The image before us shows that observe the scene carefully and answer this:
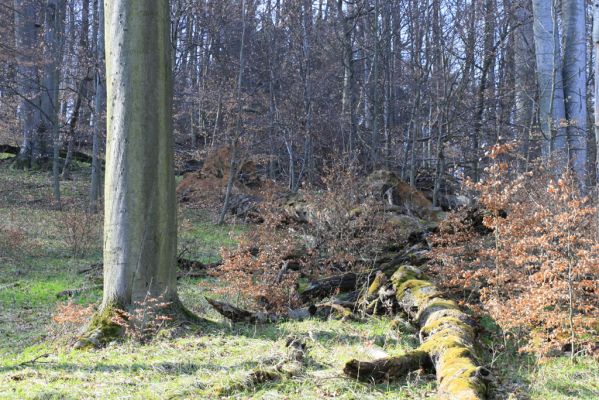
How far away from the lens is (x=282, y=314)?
7.21 metres

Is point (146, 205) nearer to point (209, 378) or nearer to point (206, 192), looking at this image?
point (209, 378)

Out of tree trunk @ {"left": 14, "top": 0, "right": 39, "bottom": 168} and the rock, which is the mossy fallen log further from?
tree trunk @ {"left": 14, "top": 0, "right": 39, "bottom": 168}

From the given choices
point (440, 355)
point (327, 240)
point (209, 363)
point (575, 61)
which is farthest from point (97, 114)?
point (440, 355)

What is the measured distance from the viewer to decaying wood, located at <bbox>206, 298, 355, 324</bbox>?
681 cm

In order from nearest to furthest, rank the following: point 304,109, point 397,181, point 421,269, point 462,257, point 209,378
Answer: point 209,378 < point 462,257 < point 421,269 < point 397,181 < point 304,109

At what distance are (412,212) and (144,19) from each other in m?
8.08

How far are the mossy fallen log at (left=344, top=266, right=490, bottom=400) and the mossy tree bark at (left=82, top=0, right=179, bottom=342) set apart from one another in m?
2.79

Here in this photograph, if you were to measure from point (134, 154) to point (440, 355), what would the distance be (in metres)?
3.72

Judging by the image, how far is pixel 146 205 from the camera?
6.29 m

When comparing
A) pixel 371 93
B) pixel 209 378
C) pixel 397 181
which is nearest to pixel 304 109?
pixel 371 93

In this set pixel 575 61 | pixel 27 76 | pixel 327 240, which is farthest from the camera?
pixel 27 76

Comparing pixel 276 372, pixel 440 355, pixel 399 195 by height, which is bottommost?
pixel 276 372

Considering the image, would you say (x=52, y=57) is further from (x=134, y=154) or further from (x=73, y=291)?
(x=134, y=154)

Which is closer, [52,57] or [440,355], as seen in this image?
[440,355]
